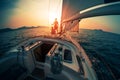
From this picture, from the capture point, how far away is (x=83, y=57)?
3943mm

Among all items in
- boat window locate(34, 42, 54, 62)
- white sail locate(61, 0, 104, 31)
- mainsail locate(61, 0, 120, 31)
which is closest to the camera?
mainsail locate(61, 0, 120, 31)

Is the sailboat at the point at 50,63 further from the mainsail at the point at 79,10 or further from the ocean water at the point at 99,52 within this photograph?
the ocean water at the point at 99,52

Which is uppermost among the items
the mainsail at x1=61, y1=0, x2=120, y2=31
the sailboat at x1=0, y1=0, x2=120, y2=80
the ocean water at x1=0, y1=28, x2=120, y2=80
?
the mainsail at x1=61, y1=0, x2=120, y2=31

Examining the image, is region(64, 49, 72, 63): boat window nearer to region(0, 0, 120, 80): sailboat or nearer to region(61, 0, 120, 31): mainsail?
region(0, 0, 120, 80): sailboat

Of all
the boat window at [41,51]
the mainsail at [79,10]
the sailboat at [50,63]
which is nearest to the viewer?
the mainsail at [79,10]

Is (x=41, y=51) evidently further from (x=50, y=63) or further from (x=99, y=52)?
(x=99, y=52)

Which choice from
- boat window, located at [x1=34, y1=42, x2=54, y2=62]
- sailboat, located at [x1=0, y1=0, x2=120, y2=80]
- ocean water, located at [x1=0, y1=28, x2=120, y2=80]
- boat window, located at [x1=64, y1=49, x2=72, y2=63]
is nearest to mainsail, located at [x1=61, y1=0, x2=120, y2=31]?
sailboat, located at [x1=0, y1=0, x2=120, y2=80]

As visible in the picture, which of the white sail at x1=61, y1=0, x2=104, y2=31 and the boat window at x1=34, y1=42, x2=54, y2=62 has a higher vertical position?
the white sail at x1=61, y1=0, x2=104, y2=31

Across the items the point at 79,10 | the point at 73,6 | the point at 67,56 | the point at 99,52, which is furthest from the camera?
the point at 99,52

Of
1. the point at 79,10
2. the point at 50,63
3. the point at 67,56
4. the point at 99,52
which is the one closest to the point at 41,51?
the point at 67,56

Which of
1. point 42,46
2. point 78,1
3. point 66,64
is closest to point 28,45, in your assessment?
point 42,46

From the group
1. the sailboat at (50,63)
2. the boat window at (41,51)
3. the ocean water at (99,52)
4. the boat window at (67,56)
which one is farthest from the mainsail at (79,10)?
the ocean water at (99,52)

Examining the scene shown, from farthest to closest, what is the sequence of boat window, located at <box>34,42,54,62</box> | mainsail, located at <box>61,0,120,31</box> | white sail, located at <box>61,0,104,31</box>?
boat window, located at <box>34,42,54,62</box> < white sail, located at <box>61,0,104,31</box> < mainsail, located at <box>61,0,120,31</box>

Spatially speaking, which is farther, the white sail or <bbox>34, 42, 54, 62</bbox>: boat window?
<bbox>34, 42, 54, 62</bbox>: boat window
